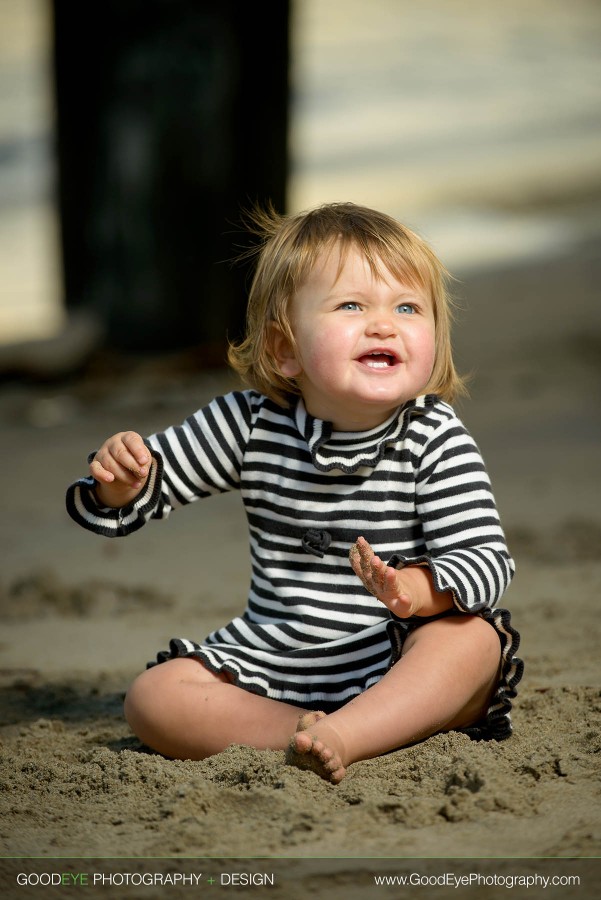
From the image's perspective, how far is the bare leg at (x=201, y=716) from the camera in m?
1.97

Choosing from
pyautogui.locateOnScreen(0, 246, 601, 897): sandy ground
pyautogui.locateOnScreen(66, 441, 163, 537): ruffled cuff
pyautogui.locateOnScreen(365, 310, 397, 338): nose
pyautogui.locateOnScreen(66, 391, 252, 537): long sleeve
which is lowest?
pyautogui.locateOnScreen(0, 246, 601, 897): sandy ground

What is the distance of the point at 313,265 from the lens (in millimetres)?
2041

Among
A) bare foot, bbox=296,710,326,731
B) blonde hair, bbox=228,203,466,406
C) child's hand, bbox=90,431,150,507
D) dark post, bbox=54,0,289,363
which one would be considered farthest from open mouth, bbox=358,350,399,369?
dark post, bbox=54,0,289,363

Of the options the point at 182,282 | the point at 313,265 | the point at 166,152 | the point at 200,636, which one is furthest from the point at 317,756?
the point at 166,152

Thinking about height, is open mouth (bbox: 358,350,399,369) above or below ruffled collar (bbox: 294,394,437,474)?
above

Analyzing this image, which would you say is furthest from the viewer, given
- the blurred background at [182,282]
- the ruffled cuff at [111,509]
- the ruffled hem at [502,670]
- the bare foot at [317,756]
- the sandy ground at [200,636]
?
the blurred background at [182,282]

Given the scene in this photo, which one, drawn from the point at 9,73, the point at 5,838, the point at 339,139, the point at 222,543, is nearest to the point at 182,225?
the point at 222,543

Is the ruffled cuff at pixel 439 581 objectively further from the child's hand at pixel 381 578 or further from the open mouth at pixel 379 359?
the open mouth at pixel 379 359

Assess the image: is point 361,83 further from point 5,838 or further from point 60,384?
Result: point 5,838

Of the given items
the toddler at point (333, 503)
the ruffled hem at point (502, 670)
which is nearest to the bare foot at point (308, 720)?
the toddler at point (333, 503)

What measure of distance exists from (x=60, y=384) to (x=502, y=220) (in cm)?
462

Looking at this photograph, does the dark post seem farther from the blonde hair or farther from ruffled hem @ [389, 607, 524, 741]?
ruffled hem @ [389, 607, 524, 741]

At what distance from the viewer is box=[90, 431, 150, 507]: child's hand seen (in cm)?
200

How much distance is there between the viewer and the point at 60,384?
5.62m
